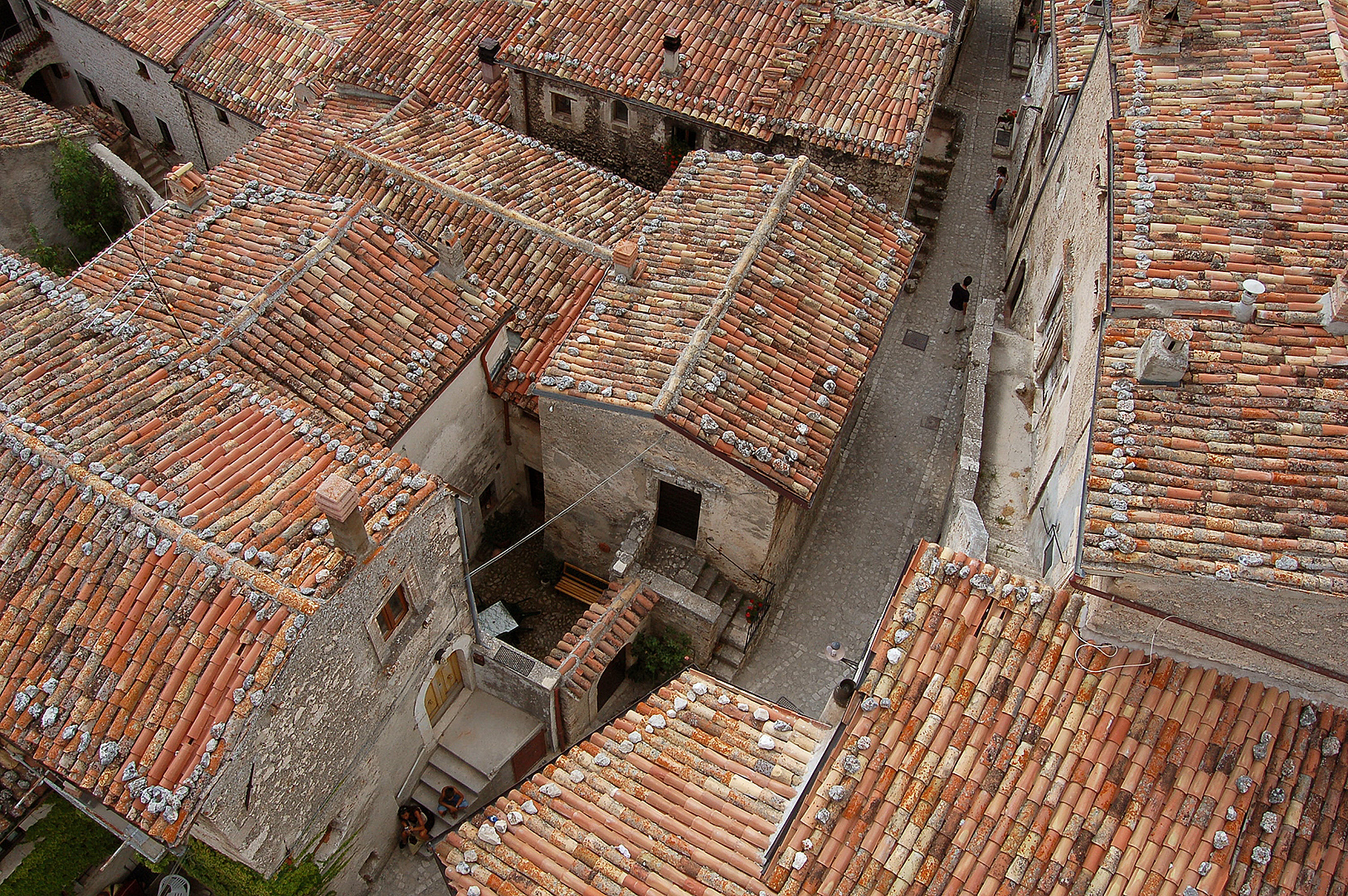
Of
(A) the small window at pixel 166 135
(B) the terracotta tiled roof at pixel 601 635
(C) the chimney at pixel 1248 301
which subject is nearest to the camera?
(C) the chimney at pixel 1248 301

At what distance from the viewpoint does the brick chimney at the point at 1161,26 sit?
1667 centimetres

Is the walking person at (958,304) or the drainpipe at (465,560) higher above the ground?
the walking person at (958,304)

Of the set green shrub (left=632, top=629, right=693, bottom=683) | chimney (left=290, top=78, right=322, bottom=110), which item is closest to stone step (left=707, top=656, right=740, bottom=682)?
green shrub (left=632, top=629, right=693, bottom=683)

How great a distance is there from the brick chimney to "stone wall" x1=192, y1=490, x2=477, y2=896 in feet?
48.0

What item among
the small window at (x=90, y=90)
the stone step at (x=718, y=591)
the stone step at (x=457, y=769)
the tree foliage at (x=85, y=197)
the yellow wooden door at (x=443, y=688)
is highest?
the small window at (x=90, y=90)

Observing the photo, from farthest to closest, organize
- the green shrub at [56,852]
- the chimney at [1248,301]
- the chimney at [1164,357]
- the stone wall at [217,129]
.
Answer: the stone wall at [217,129]
the green shrub at [56,852]
the chimney at [1248,301]
the chimney at [1164,357]

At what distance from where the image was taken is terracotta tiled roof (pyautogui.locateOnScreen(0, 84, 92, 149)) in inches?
987

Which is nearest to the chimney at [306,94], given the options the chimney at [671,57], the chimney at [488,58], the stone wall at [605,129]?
the chimney at [488,58]

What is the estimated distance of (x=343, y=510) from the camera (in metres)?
10.8

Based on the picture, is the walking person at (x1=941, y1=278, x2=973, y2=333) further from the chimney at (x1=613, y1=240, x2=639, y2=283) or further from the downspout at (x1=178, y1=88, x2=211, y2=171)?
the downspout at (x1=178, y1=88, x2=211, y2=171)

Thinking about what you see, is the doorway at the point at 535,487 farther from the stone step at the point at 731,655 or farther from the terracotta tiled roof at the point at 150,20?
the terracotta tiled roof at the point at 150,20

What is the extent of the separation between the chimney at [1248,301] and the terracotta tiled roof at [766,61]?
10.1m

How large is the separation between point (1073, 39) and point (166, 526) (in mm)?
21477

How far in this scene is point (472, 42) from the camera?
980 inches
